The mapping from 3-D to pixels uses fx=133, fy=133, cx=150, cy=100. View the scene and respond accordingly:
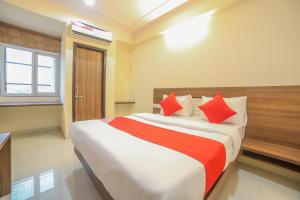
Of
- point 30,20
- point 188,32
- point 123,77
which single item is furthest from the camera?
point 123,77

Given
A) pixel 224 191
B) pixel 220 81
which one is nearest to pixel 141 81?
pixel 220 81

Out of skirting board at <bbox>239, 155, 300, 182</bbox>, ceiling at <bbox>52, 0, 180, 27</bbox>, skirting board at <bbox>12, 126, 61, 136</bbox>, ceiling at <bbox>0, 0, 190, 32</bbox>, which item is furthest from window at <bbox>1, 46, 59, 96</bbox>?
skirting board at <bbox>239, 155, 300, 182</bbox>

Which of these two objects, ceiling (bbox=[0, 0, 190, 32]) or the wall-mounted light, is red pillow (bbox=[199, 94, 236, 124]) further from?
ceiling (bbox=[0, 0, 190, 32])

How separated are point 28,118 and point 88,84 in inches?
65.4

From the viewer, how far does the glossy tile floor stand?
1434 millimetres

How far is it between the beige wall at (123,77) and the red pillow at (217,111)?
287 cm

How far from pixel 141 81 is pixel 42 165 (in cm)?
303

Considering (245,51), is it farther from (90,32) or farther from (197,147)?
(90,32)

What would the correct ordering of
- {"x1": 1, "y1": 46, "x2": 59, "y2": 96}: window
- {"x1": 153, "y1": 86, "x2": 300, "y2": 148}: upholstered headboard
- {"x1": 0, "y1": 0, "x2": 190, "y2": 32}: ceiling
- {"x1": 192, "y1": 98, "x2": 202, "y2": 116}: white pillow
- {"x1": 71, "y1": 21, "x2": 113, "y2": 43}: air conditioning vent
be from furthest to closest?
{"x1": 1, "y1": 46, "x2": 59, "y2": 96}: window
{"x1": 71, "y1": 21, "x2": 113, "y2": 43}: air conditioning vent
{"x1": 192, "y1": 98, "x2": 202, "y2": 116}: white pillow
{"x1": 0, "y1": 0, "x2": 190, "y2": 32}: ceiling
{"x1": 153, "y1": 86, "x2": 300, "y2": 148}: upholstered headboard

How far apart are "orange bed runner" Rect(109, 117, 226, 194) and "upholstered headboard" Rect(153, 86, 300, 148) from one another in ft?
4.31

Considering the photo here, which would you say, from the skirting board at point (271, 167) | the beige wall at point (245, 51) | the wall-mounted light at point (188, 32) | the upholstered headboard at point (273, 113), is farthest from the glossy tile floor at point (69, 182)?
the wall-mounted light at point (188, 32)

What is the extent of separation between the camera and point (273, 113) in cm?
196

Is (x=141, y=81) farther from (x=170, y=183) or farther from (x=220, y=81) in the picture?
(x=170, y=183)

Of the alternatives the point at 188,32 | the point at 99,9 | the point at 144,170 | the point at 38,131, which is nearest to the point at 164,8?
the point at 188,32
